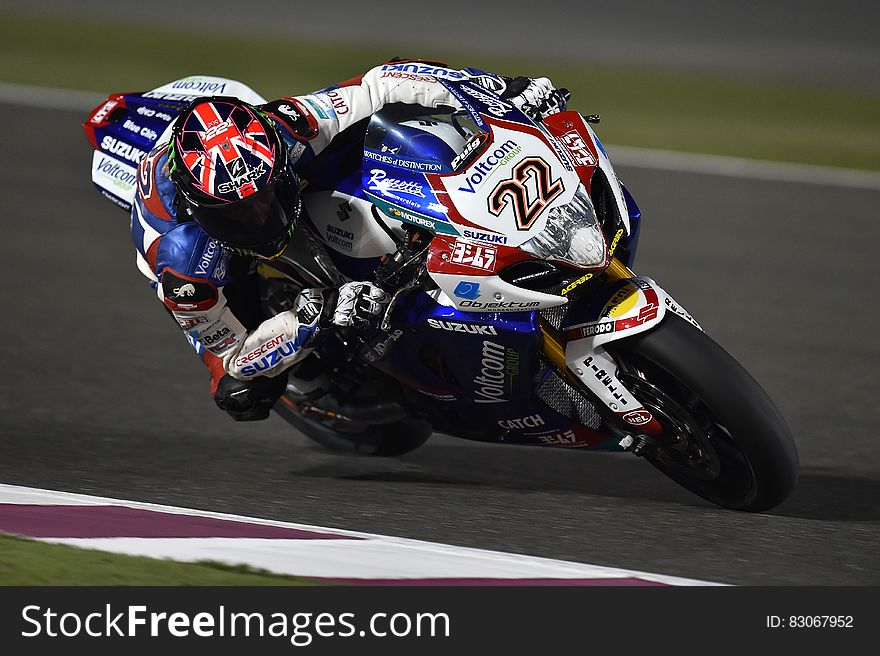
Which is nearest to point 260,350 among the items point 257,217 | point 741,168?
point 257,217

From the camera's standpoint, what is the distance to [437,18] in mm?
15859

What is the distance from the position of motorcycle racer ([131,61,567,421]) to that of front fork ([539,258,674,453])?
604 millimetres

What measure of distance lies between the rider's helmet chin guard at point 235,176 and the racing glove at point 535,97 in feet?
2.83

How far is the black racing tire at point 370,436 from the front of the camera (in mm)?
5684

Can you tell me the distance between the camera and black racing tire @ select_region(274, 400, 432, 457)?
18.6 ft

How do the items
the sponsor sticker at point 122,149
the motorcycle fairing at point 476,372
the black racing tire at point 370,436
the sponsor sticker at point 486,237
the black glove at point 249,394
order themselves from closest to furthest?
1. the sponsor sticker at point 486,237
2. the motorcycle fairing at point 476,372
3. the black glove at point 249,394
4. the sponsor sticker at point 122,149
5. the black racing tire at point 370,436

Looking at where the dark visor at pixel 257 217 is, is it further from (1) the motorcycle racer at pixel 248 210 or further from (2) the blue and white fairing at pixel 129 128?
(2) the blue and white fairing at pixel 129 128

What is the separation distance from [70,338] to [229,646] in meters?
4.12

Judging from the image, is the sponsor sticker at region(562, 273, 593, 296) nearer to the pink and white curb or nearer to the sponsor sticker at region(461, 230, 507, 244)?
the sponsor sticker at region(461, 230, 507, 244)

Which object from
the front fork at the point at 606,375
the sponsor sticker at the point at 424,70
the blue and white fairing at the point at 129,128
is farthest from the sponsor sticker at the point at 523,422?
the blue and white fairing at the point at 129,128

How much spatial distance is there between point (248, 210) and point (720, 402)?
5.15 feet

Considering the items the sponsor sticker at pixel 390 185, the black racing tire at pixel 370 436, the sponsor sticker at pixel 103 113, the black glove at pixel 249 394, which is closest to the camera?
the sponsor sticker at pixel 390 185

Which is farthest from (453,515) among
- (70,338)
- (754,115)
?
(754,115)

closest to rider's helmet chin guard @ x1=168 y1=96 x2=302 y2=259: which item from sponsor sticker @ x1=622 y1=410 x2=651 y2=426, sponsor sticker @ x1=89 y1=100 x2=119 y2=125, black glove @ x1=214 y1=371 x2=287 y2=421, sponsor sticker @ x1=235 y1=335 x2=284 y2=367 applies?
sponsor sticker @ x1=235 y1=335 x2=284 y2=367
